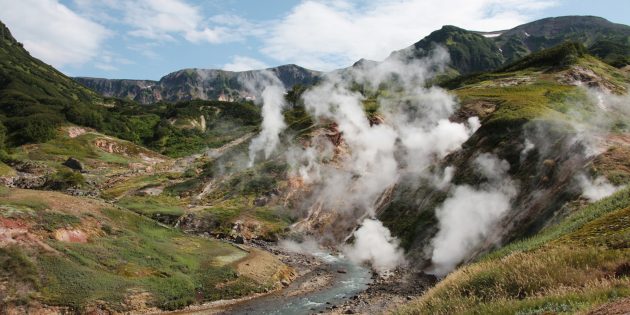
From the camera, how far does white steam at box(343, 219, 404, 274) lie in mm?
57156

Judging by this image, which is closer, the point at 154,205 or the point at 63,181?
the point at 154,205

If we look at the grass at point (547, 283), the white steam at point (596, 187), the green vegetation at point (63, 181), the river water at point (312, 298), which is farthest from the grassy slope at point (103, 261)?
the green vegetation at point (63, 181)

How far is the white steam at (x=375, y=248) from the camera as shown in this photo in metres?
57.2

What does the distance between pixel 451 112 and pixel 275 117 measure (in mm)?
54057

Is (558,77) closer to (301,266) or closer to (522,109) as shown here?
(522,109)

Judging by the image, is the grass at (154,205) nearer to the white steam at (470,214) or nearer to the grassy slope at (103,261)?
the grassy slope at (103,261)

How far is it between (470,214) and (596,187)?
50.4 feet

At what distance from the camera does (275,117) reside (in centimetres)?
13062

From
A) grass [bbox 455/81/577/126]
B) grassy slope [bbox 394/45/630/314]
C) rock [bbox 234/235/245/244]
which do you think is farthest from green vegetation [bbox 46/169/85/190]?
grassy slope [bbox 394/45/630/314]

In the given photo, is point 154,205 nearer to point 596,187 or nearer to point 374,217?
point 374,217

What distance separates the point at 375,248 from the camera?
6262 centimetres

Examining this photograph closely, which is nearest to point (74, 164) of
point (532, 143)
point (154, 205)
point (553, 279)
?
point (154, 205)

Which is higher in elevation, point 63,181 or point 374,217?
point 63,181

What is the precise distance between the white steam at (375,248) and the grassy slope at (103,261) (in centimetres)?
1305
